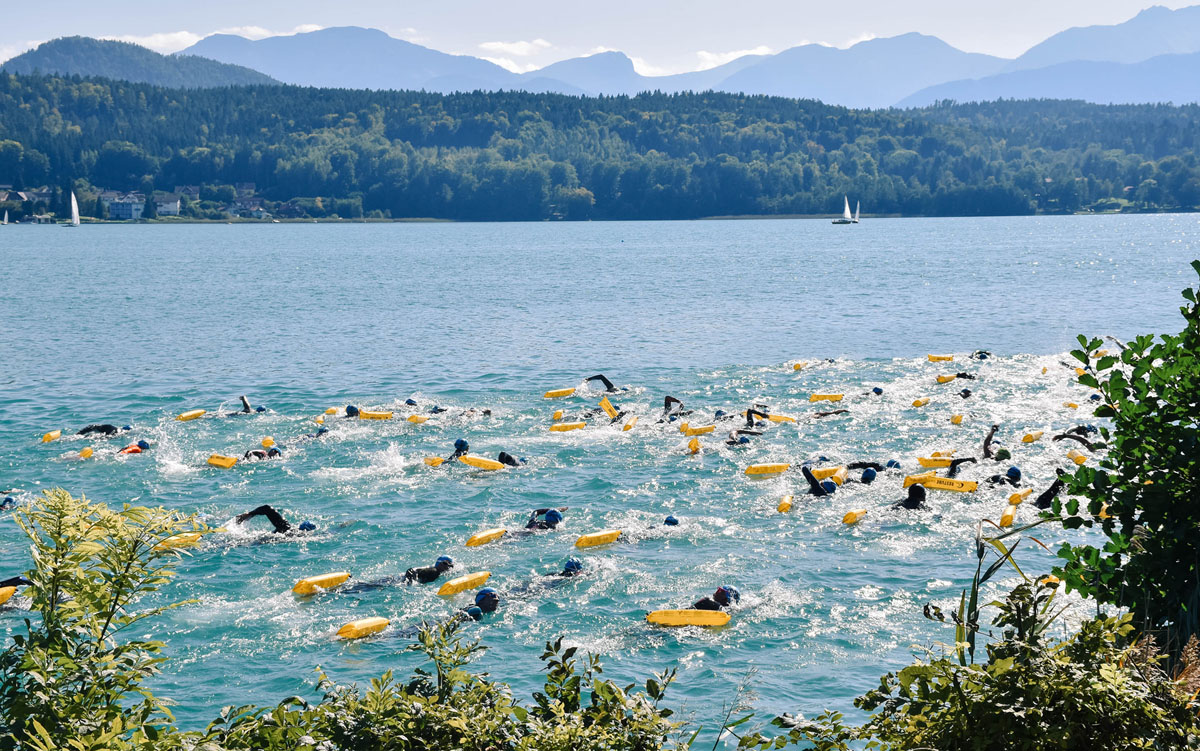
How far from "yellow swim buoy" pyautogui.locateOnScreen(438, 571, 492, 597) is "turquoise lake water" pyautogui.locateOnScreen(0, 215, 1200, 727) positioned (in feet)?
1.31

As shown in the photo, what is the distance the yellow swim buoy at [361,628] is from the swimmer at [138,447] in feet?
49.7

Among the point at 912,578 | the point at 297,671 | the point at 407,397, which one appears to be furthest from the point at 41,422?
the point at 912,578

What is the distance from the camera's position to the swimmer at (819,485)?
22906 mm

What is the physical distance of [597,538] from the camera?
1989cm

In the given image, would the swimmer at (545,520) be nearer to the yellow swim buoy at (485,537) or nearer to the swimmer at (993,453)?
the yellow swim buoy at (485,537)

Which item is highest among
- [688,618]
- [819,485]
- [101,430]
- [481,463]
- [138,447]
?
[101,430]

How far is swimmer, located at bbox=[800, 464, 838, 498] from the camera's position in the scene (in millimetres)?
22906

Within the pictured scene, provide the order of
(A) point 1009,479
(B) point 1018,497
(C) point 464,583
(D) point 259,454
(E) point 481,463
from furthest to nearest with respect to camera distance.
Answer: (D) point 259,454
(E) point 481,463
(A) point 1009,479
(B) point 1018,497
(C) point 464,583

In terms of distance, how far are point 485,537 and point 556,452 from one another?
7.71 metres

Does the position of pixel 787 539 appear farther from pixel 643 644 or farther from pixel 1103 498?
pixel 1103 498

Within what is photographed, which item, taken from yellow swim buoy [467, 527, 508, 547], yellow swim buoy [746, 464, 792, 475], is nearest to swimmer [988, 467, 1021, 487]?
yellow swim buoy [746, 464, 792, 475]

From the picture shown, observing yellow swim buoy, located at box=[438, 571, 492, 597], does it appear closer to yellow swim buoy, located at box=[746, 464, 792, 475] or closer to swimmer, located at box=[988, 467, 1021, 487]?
yellow swim buoy, located at box=[746, 464, 792, 475]

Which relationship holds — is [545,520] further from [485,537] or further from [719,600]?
[719,600]

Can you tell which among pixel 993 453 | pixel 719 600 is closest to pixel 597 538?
pixel 719 600
